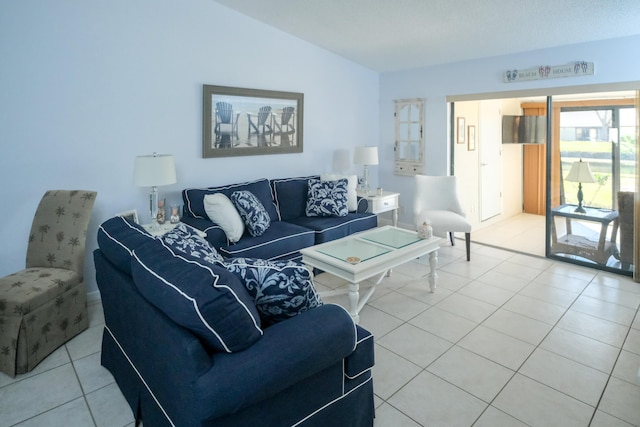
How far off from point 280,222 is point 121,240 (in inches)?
89.2

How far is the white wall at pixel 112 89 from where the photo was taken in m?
2.96

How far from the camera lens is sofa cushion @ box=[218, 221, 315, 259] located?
3.43m

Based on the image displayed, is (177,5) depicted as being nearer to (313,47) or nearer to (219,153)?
(219,153)

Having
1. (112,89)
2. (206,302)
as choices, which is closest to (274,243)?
(112,89)

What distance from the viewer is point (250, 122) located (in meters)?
4.31

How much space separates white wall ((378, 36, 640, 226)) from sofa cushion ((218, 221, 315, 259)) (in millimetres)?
2263

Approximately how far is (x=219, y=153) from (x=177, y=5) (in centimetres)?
140

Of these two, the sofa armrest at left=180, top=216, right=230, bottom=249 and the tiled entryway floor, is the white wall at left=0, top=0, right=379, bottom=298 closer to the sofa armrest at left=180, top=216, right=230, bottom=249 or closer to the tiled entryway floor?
the sofa armrest at left=180, top=216, right=230, bottom=249

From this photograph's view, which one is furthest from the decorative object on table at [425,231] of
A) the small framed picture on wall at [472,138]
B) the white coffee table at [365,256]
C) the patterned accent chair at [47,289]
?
the patterned accent chair at [47,289]

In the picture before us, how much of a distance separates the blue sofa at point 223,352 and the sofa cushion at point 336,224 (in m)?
2.17

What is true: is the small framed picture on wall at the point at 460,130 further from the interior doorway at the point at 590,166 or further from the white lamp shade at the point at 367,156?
the white lamp shade at the point at 367,156

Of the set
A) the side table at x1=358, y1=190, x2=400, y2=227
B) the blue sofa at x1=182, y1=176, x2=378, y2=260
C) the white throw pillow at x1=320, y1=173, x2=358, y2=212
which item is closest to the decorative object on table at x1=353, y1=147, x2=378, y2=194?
the side table at x1=358, y1=190, x2=400, y2=227

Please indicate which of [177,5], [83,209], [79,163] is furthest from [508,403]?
[177,5]

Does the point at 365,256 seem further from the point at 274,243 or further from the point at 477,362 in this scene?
the point at 477,362
